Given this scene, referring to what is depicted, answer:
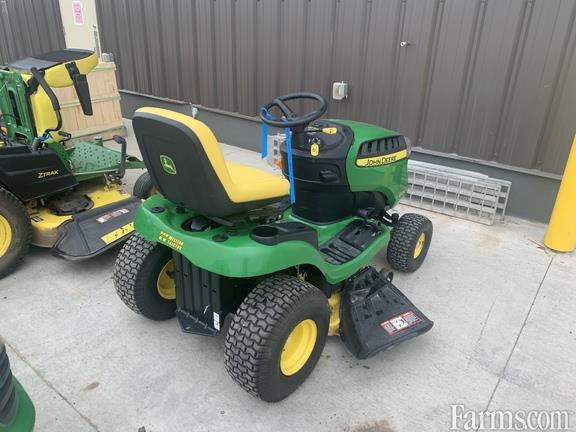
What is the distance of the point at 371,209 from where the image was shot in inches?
120

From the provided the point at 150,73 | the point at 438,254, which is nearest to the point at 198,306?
the point at 438,254

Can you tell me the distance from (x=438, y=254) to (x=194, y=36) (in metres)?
4.49

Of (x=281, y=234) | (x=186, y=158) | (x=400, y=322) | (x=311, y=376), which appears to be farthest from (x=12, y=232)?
(x=400, y=322)

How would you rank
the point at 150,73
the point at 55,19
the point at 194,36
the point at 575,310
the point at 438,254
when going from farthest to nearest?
the point at 55,19
the point at 150,73
the point at 194,36
the point at 438,254
the point at 575,310

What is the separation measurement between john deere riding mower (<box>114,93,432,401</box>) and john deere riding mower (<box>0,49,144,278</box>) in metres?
0.89

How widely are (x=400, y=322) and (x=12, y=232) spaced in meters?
2.55

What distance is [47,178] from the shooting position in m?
3.25

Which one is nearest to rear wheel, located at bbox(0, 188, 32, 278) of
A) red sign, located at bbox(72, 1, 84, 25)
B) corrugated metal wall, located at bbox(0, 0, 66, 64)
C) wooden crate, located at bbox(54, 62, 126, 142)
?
wooden crate, located at bbox(54, 62, 126, 142)

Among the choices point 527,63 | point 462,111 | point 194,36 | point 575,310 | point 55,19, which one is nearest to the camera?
point 575,310

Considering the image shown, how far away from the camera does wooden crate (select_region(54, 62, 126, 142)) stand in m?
5.55

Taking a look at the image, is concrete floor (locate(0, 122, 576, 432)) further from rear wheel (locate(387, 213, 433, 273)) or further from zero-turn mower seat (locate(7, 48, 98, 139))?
zero-turn mower seat (locate(7, 48, 98, 139))

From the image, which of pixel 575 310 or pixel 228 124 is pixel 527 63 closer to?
pixel 575 310

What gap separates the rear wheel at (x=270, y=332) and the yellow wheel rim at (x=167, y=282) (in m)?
0.73

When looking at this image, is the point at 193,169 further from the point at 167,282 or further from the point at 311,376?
the point at 311,376
